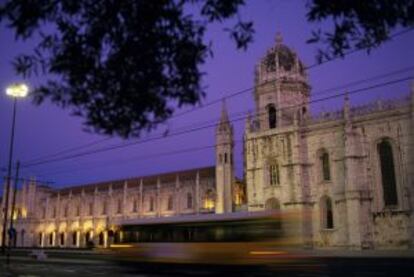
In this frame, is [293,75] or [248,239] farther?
[293,75]

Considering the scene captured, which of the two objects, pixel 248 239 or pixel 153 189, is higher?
pixel 153 189

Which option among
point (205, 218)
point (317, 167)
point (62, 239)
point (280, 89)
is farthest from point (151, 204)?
point (205, 218)

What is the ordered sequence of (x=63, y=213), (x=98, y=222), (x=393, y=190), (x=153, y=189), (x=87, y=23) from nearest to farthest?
(x=87, y=23) → (x=393, y=190) → (x=153, y=189) → (x=98, y=222) → (x=63, y=213)

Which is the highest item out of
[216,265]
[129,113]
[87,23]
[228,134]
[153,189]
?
[228,134]

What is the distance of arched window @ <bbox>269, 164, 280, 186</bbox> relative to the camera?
5356 cm

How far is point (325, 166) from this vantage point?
2014 inches

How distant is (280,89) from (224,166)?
40.8 ft

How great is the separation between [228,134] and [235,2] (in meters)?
58.7

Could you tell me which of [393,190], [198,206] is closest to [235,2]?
[393,190]

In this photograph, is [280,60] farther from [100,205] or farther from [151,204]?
[100,205]

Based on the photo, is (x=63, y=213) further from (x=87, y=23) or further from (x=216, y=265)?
(x=87, y=23)

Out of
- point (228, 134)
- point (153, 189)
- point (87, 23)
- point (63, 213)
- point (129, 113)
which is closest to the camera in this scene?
point (87, 23)

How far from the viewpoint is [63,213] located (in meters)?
90.2

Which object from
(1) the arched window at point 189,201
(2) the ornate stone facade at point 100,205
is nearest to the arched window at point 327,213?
(2) the ornate stone facade at point 100,205
